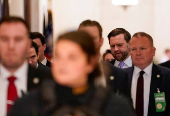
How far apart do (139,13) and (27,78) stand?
1311 centimetres

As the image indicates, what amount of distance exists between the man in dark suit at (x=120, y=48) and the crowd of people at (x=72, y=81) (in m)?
0.93

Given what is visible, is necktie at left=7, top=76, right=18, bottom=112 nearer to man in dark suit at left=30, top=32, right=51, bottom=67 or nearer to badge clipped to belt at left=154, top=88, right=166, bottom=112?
badge clipped to belt at left=154, top=88, right=166, bottom=112

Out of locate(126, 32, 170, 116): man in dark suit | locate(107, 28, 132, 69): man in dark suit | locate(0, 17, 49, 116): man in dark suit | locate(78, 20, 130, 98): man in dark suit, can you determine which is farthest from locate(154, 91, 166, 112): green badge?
locate(0, 17, 49, 116): man in dark suit

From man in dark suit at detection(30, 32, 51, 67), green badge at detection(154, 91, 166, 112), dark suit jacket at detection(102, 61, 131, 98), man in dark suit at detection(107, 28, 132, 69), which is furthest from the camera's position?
man in dark suit at detection(30, 32, 51, 67)

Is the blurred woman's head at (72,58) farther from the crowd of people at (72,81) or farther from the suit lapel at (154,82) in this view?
the suit lapel at (154,82)

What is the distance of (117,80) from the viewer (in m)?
4.30

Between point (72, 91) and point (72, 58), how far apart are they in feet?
0.60

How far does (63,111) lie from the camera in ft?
8.14

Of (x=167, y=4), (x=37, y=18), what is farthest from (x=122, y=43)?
(x=167, y=4)

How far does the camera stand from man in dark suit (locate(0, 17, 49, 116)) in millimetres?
3174

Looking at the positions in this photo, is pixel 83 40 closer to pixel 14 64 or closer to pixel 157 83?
pixel 14 64

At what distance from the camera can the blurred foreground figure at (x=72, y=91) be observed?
2.52 m

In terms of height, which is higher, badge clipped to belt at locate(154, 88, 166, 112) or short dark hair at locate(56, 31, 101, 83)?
short dark hair at locate(56, 31, 101, 83)

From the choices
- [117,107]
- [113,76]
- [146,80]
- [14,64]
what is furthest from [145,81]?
[117,107]
